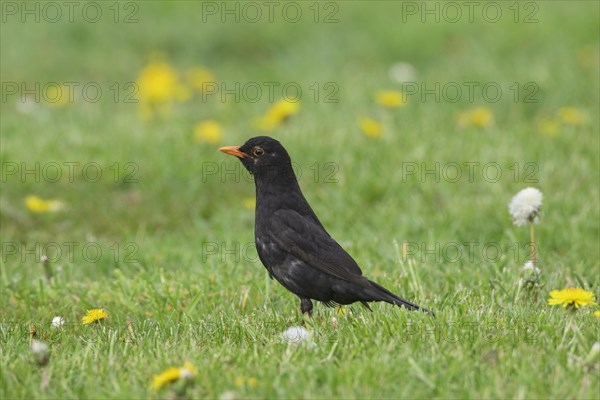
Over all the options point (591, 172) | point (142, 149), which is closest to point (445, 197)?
point (591, 172)

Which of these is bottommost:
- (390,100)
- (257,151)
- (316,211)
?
(316,211)

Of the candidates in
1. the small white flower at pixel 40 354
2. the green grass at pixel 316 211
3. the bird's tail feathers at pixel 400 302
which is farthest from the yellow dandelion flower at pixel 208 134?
the small white flower at pixel 40 354

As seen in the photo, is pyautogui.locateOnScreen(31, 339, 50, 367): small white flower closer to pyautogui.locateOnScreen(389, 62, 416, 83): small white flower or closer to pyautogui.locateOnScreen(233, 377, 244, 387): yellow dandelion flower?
Answer: pyautogui.locateOnScreen(233, 377, 244, 387): yellow dandelion flower

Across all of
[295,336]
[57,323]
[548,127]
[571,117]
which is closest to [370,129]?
[548,127]

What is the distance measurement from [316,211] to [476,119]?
2.11 metres

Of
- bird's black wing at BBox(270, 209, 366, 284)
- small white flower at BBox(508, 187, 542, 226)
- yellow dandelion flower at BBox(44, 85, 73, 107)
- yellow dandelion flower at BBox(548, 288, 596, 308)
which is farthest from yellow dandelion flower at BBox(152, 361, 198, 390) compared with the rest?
yellow dandelion flower at BBox(44, 85, 73, 107)

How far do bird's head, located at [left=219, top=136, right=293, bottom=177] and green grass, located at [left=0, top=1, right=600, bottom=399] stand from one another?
705mm

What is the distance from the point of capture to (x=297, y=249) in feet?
15.0

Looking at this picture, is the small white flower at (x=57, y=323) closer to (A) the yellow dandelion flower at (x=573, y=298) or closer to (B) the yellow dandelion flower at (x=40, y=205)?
(A) the yellow dandelion flower at (x=573, y=298)

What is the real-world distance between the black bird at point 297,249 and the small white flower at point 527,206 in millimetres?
1016

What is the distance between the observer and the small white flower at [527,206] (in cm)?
505

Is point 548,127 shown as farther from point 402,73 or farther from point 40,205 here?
point 40,205

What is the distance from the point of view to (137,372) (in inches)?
145

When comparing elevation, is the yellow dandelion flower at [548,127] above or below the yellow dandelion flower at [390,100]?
below
